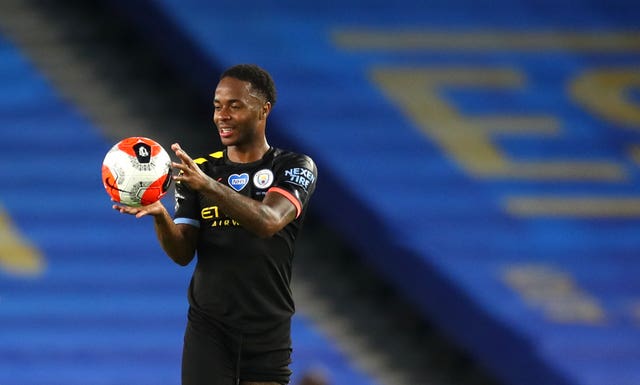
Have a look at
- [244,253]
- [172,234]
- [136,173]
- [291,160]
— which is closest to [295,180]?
[291,160]

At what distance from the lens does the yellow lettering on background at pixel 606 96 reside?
851 centimetres

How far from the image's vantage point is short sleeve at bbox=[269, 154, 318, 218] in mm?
3957

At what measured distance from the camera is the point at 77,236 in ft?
25.9

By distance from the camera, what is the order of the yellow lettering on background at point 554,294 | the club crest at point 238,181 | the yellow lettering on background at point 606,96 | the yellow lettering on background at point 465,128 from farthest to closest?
1. the yellow lettering on background at point 606,96
2. the yellow lettering on background at point 465,128
3. the yellow lettering on background at point 554,294
4. the club crest at point 238,181

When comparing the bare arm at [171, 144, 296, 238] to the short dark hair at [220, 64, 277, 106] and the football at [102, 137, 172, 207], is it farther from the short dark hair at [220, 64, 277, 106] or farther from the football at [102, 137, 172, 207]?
the short dark hair at [220, 64, 277, 106]

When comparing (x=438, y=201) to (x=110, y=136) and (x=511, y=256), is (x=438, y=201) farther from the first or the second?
(x=110, y=136)

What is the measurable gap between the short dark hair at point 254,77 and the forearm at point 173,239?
1.90ft

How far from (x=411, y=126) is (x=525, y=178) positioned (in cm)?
94

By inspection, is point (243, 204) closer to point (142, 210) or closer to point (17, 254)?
point (142, 210)

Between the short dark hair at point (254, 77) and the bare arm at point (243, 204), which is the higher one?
the short dark hair at point (254, 77)

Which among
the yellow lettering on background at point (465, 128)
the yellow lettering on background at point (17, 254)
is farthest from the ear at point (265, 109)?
the yellow lettering on background at point (465, 128)

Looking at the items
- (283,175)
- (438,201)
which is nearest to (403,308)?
(438,201)

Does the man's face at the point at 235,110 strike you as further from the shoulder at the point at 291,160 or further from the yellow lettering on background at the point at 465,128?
the yellow lettering on background at the point at 465,128

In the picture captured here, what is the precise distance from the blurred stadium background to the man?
368 cm
